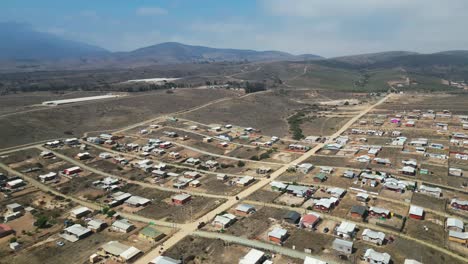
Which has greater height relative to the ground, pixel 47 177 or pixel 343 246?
pixel 47 177

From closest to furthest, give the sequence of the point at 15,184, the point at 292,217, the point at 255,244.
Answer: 1. the point at 255,244
2. the point at 292,217
3. the point at 15,184

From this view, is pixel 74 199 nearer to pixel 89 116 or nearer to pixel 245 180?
pixel 245 180

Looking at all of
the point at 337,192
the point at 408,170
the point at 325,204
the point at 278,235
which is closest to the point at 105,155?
the point at 278,235

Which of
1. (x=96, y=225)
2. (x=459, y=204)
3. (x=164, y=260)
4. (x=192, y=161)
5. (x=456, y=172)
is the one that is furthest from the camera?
(x=192, y=161)

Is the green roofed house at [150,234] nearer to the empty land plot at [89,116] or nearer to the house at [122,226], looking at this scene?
the house at [122,226]

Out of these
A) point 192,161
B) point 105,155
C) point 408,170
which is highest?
point 105,155

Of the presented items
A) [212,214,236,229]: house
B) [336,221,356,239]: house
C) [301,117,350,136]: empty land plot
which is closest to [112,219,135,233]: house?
[212,214,236,229]: house

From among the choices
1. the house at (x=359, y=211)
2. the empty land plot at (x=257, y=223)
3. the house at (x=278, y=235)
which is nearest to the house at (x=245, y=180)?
the empty land plot at (x=257, y=223)
